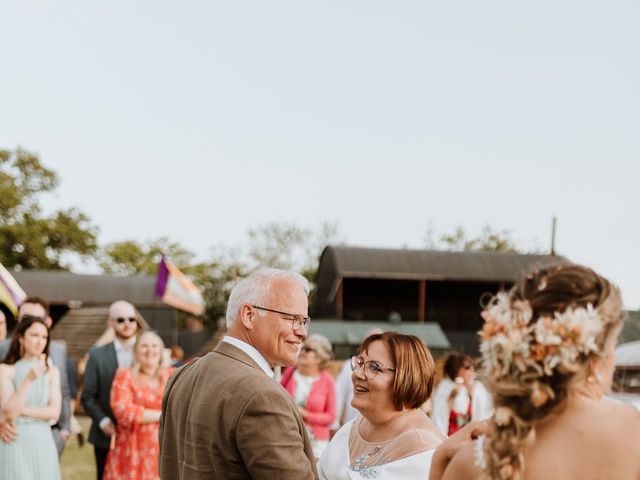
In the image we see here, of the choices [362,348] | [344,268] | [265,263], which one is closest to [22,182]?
[265,263]

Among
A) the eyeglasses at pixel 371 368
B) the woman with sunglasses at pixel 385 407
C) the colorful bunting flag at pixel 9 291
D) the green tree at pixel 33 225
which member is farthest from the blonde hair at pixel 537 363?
the green tree at pixel 33 225

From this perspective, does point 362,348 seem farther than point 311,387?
No

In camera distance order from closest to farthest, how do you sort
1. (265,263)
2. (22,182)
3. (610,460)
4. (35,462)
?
(610,460), (35,462), (22,182), (265,263)

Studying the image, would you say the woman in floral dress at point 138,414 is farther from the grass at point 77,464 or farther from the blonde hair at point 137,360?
the grass at point 77,464

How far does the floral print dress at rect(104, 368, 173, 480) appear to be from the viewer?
6.54 meters

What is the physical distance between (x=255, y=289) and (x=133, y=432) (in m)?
3.73

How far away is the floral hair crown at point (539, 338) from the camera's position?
2014mm

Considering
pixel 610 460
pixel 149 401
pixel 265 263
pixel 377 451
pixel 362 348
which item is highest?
pixel 610 460

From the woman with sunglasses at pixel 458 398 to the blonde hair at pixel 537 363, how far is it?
677cm

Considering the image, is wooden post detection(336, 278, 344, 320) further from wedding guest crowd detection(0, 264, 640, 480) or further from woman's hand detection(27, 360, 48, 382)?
woman's hand detection(27, 360, 48, 382)

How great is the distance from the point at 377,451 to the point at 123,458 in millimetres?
3530

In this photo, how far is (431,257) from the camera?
3584cm

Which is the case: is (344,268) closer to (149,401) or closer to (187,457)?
(149,401)

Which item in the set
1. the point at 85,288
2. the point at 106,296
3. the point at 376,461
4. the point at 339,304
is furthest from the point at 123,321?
the point at 85,288
